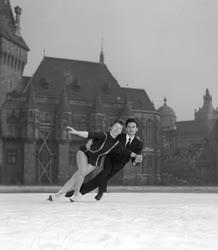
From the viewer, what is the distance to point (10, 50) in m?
68.8

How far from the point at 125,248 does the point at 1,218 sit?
300cm

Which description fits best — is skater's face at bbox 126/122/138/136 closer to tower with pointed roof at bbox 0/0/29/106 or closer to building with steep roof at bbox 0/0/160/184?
building with steep roof at bbox 0/0/160/184

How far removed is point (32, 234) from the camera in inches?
205

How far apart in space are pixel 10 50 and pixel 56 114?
10970mm

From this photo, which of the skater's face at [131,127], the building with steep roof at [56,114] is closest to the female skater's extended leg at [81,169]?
the skater's face at [131,127]

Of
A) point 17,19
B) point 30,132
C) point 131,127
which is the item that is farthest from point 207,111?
point 131,127

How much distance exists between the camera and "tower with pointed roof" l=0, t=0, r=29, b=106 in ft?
221

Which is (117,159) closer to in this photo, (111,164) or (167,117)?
(111,164)

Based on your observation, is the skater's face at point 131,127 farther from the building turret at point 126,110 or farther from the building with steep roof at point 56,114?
the building turret at point 126,110

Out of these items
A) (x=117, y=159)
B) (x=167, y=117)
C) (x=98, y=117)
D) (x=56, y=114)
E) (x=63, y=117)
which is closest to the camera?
(x=117, y=159)

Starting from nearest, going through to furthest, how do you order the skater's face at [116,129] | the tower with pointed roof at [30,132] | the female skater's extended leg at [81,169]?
the female skater's extended leg at [81,169] → the skater's face at [116,129] → the tower with pointed roof at [30,132]

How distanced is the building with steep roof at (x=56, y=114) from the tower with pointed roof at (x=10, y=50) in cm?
14

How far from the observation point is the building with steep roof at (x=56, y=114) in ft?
216

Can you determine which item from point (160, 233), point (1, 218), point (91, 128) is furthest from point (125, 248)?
point (91, 128)
